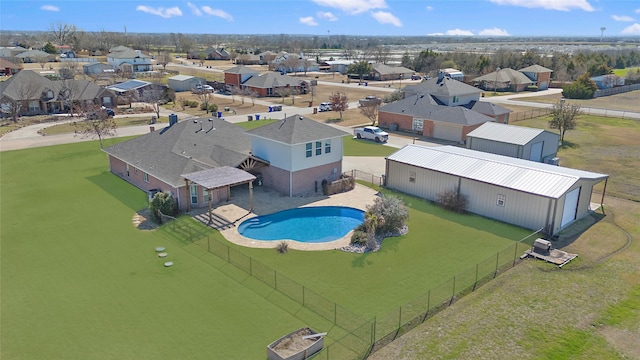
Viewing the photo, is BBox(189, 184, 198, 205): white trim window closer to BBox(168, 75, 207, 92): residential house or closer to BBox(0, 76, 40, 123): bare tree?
BBox(0, 76, 40, 123): bare tree

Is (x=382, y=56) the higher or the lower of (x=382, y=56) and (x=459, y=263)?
the higher

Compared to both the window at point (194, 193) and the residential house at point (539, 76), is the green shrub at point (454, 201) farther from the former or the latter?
the residential house at point (539, 76)

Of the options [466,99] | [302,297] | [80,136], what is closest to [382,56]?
[466,99]

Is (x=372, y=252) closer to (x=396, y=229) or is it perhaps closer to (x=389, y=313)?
(x=396, y=229)

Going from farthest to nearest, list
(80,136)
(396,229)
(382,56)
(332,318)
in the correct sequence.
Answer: (382,56) → (80,136) → (396,229) → (332,318)

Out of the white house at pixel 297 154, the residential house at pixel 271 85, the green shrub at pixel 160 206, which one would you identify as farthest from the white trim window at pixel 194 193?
the residential house at pixel 271 85

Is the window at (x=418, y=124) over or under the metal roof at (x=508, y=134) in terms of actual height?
under
